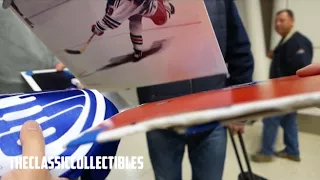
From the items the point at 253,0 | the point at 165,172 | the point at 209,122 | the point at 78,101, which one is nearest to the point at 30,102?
the point at 78,101

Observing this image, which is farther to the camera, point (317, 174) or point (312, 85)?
point (317, 174)

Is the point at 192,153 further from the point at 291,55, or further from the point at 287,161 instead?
the point at 287,161

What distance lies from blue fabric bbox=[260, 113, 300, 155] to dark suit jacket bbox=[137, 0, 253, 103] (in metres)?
1.23

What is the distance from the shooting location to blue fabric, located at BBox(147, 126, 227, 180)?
3.30 ft

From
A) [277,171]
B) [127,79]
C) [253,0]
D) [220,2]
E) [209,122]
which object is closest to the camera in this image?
[209,122]

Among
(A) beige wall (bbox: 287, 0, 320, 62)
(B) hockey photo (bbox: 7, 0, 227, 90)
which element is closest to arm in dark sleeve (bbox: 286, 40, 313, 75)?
(A) beige wall (bbox: 287, 0, 320, 62)

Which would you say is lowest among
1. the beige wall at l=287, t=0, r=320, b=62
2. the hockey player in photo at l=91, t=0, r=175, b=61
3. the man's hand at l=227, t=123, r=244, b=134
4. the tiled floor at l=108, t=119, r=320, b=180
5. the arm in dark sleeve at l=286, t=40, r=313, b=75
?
the tiled floor at l=108, t=119, r=320, b=180

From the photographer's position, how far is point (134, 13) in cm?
49

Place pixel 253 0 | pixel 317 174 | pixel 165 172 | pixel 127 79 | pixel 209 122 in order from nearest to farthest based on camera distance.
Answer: pixel 209 122 < pixel 127 79 < pixel 165 172 < pixel 317 174 < pixel 253 0

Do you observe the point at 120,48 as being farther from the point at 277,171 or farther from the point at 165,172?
the point at 277,171

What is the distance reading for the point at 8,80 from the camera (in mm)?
962

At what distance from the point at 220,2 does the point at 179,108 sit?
647 mm

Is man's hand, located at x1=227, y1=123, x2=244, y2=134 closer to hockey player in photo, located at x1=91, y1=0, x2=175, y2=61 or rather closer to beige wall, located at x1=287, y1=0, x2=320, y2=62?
hockey player in photo, located at x1=91, y1=0, x2=175, y2=61

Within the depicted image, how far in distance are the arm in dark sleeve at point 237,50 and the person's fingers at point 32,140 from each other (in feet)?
2.14
